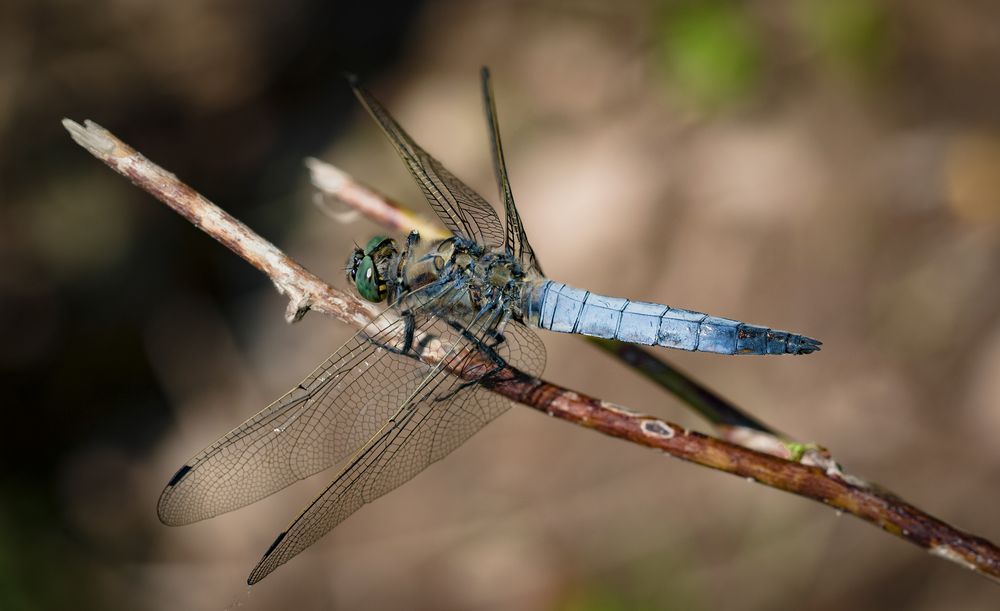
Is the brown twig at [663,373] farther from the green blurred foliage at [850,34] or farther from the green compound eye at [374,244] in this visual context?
the green blurred foliage at [850,34]

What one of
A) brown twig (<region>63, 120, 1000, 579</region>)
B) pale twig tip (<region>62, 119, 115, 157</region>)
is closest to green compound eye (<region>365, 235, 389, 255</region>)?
brown twig (<region>63, 120, 1000, 579</region>)

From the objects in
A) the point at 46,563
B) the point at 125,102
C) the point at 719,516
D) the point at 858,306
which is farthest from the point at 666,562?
the point at 125,102

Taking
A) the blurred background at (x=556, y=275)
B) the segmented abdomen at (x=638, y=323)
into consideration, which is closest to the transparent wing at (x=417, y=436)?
the segmented abdomen at (x=638, y=323)

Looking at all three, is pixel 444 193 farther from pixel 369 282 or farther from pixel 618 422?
pixel 618 422

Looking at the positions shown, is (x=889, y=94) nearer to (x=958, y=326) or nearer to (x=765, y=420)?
(x=958, y=326)

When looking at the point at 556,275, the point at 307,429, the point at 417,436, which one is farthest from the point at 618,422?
the point at 556,275

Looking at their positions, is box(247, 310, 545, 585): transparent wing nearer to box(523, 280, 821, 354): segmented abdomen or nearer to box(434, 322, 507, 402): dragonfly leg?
box(434, 322, 507, 402): dragonfly leg
